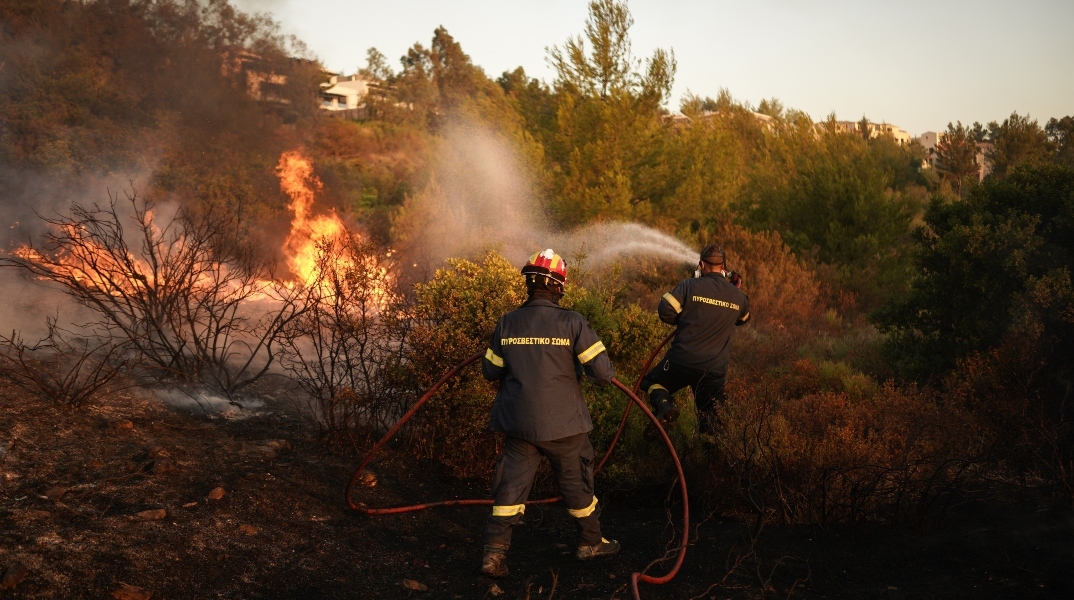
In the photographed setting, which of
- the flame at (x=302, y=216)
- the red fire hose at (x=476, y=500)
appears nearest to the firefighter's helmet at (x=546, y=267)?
the red fire hose at (x=476, y=500)

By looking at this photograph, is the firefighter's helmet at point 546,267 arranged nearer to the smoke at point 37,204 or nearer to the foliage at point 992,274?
the foliage at point 992,274

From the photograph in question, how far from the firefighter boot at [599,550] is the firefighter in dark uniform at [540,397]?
0.10 meters

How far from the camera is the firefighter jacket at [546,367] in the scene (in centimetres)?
493

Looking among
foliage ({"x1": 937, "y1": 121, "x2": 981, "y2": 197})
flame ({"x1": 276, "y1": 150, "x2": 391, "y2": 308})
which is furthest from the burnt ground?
foliage ({"x1": 937, "y1": 121, "x2": 981, "y2": 197})

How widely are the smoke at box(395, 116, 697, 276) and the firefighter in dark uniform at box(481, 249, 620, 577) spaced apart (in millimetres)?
8272

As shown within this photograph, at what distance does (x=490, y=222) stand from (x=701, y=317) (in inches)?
476

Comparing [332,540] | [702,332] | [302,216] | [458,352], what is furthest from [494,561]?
[302,216]

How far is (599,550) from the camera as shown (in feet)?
17.1

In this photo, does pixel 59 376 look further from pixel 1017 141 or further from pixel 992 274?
pixel 1017 141

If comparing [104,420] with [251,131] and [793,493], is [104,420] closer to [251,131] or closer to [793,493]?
[793,493]

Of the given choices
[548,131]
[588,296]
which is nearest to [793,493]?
[588,296]

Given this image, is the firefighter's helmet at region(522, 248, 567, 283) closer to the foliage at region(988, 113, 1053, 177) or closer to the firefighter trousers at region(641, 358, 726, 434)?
the firefighter trousers at region(641, 358, 726, 434)

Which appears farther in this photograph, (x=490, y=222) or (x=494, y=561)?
(x=490, y=222)

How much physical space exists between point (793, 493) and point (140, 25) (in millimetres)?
20937
